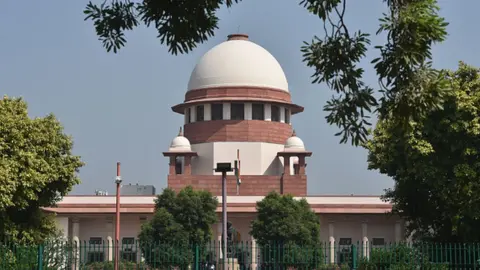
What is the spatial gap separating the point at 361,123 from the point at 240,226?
41701 mm

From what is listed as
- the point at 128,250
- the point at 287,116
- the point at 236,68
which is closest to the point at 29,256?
the point at 128,250

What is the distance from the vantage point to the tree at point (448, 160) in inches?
1012

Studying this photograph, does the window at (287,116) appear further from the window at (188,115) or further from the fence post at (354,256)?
the fence post at (354,256)

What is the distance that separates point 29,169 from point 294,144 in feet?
82.2

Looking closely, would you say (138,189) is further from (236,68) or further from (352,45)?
(352,45)

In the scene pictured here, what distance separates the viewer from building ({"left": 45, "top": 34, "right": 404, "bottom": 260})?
48.8 meters

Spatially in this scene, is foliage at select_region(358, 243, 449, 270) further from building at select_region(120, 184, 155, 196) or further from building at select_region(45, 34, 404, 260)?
building at select_region(120, 184, 155, 196)

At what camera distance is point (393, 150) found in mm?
28203

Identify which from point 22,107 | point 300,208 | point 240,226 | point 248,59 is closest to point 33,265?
point 22,107

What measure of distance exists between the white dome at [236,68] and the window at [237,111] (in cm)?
119

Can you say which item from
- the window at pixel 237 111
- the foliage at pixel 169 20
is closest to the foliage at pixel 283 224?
the window at pixel 237 111

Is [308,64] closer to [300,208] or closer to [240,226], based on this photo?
[300,208]

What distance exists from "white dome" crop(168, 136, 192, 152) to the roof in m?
3.30

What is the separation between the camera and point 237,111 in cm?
5203
